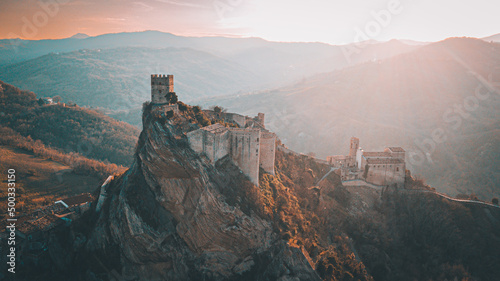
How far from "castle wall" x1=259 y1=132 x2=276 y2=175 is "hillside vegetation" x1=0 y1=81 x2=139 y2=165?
7209 centimetres

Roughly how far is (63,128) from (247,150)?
3551 inches

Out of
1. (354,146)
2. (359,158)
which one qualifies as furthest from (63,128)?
(359,158)

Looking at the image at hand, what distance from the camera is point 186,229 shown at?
114 feet

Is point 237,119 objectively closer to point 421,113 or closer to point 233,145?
point 233,145

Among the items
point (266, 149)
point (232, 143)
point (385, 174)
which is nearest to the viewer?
point (232, 143)

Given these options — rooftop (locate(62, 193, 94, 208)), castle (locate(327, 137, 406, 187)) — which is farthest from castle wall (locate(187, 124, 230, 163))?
rooftop (locate(62, 193, 94, 208))

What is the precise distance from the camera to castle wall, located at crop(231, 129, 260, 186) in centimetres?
3641

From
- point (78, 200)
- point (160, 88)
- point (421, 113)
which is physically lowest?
point (78, 200)

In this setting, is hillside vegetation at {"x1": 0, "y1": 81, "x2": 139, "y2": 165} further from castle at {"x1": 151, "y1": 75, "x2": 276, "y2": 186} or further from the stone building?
the stone building

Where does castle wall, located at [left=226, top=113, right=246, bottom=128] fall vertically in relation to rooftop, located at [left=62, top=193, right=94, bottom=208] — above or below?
above

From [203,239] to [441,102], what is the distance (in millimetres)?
141958

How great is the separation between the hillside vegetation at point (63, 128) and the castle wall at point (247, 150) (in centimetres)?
7276

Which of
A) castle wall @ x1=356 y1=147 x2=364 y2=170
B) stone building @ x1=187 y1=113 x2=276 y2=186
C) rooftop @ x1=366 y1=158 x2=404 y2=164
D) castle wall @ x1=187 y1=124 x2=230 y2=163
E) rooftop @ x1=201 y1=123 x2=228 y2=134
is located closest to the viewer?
castle wall @ x1=187 y1=124 x2=230 y2=163

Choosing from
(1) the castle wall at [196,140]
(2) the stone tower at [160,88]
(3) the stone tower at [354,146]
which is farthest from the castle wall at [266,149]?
(3) the stone tower at [354,146]
